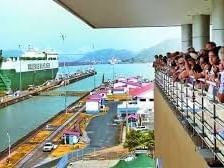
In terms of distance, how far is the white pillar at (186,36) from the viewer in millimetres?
9672

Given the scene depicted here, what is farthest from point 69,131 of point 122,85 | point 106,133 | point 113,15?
point 113,15

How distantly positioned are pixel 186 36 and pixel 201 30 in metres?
2.14

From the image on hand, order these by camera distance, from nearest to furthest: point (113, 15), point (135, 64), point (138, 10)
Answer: point (138, 10)
point (113, 15)
point (135, 64)

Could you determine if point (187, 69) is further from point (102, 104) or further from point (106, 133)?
point (102, 104)

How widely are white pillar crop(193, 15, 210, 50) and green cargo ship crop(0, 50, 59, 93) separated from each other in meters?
7.69

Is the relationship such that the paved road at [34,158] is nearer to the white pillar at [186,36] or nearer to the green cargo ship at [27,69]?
the green cargo ship at [27,69]

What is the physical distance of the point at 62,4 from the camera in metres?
5.89

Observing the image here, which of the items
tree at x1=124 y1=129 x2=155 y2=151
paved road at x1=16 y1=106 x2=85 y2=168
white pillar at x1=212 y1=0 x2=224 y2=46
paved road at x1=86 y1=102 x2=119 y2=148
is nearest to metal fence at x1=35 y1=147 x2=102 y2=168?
paved road at x1=16 y1=106 x2=85 y2=168

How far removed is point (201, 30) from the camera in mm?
7680

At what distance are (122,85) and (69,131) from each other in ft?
12.2

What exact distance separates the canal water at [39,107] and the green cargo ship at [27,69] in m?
0.75

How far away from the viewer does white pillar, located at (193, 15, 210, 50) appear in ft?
25.1

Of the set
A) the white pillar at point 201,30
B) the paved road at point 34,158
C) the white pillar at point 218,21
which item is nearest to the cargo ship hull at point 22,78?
the paved road at point 34,158

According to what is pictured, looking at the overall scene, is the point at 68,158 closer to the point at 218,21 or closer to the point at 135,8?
the point at 135,8
